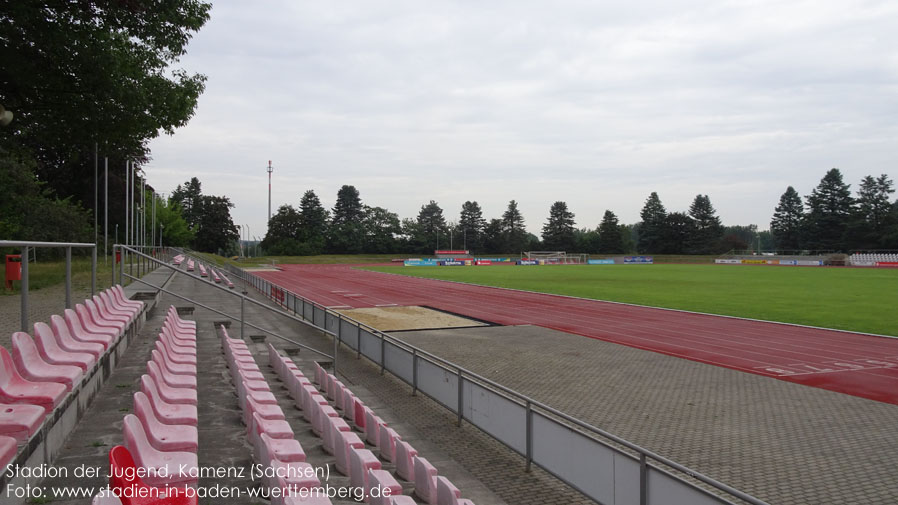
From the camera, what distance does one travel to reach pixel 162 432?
504 cm

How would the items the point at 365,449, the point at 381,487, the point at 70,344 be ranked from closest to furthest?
the point at 381,487
the point at 365,449
the point at 70,344

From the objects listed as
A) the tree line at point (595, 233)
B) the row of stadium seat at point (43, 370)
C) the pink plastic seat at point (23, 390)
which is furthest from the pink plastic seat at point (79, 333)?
the tree line at point (595, 233)

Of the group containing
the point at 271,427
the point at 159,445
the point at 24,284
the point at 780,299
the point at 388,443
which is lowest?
the point at 780,299

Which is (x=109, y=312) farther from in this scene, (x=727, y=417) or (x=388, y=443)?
(x=727, y=417)

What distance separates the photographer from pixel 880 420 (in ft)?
30.6

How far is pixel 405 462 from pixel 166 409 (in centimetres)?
Result: 252

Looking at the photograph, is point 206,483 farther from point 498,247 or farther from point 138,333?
point 498,247

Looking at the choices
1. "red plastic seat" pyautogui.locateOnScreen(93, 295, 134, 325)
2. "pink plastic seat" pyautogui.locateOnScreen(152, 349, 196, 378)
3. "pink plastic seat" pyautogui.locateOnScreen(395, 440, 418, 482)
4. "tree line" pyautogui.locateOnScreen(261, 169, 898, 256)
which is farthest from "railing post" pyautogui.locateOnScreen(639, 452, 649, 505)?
"tree line" pyautogui.locateOnScreen(261, 169, 898, 256)

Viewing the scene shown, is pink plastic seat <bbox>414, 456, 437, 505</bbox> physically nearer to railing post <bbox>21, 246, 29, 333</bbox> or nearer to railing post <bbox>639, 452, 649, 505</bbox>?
railing post <bbox>639, 452, 649, 505</bbox>

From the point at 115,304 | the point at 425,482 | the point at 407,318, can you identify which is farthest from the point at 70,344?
the point at 407,318

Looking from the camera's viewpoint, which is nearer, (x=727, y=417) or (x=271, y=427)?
(x=271, y=427)

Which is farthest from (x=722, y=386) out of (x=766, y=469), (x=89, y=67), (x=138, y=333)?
(x=89, y=67)

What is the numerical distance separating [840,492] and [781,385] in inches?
232

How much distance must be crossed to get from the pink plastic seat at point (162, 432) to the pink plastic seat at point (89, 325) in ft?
10.2
